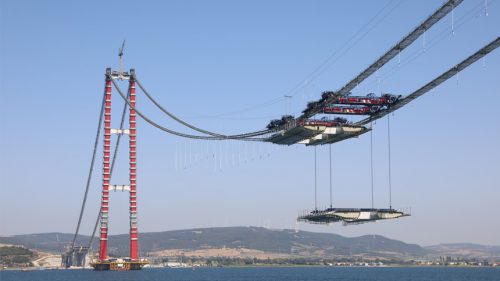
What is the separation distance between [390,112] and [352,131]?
7069 mm

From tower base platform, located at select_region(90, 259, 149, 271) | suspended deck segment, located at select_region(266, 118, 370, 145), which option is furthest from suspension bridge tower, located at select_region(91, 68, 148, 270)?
suspended deck segment, located at select_region(266, 118, 370, 145)

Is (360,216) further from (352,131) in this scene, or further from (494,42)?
(494,42)

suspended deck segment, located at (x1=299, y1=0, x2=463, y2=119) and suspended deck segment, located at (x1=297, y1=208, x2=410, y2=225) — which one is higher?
suspended deck segment, located at (x1=299, y1=0, x2=463, y2=119)

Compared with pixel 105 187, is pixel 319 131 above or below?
above

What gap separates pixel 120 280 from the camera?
504ft

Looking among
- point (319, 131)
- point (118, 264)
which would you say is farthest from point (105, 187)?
point (319, 131)

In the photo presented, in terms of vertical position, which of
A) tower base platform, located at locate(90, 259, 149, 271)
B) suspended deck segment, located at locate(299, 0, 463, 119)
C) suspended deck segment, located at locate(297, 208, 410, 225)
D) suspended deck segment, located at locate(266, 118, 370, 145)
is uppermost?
suspended deck segment, located at locate(299, 0, 463, 119)

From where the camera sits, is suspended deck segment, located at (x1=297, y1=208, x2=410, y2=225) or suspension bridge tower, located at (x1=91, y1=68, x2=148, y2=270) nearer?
suspended deck segment, located at (x1=297, y1=208, x2=410, y2=225)

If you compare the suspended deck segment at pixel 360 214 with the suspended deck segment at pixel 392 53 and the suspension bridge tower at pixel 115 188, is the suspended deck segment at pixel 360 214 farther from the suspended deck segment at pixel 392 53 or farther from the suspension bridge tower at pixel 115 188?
the suspension bridge tower at pixel 115 188

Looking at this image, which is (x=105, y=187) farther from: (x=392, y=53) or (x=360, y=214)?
(x=392, y=53)

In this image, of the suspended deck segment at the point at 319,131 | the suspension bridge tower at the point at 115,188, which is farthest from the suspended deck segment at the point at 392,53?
the suspension bridge tower at the point at 115,188

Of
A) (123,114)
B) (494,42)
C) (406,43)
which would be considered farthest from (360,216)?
(123,114)

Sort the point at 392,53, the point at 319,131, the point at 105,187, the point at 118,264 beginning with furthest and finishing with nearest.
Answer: the point at 118,264, the point at 105,187, the point at 319,131, the point at 392,53

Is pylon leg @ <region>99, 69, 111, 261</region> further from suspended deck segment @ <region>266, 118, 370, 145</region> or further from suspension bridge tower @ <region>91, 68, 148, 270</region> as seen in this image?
suspended deck segment @ <region>266, 118, 370, 145</region>
